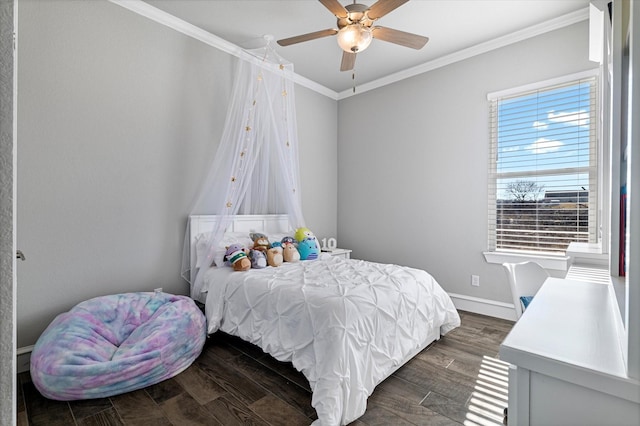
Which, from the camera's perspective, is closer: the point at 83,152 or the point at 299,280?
the point at 299,280

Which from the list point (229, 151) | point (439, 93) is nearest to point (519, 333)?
point (229, 151)

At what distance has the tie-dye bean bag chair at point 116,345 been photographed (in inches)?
68.5

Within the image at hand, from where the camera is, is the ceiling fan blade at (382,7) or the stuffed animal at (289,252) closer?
the ceiling fan blade at (382,7)

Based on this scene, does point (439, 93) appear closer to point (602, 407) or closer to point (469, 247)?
point (469, 247)

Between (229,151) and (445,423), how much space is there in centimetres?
272

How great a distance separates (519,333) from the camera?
0.71m

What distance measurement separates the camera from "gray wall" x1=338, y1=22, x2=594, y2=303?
10.2 ft

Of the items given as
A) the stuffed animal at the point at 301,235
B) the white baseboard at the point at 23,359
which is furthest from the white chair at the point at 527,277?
the white baseboard at the point at 23,359

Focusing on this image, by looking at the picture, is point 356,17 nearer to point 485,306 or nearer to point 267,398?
point 267,398

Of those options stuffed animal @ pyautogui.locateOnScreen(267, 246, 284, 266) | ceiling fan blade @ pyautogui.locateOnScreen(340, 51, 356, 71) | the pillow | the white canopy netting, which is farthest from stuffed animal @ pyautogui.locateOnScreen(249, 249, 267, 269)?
ceiling fan blade @ pyautogui.locateOnScreen(340, 51, 356, 71)

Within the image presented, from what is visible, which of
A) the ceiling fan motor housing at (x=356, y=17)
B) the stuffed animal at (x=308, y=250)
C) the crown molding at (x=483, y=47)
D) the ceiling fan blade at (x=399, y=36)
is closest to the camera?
the ceiling fan motor housing at (x=356, y=17)

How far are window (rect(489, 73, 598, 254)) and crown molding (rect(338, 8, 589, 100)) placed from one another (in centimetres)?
54

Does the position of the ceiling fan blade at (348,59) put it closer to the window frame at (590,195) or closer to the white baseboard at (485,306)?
the window frame at (590,195)

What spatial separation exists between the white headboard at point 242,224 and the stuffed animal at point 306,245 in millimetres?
446
